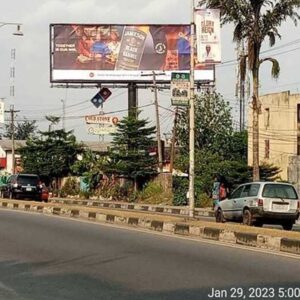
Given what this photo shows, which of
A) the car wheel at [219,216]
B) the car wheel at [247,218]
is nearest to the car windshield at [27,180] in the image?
the car wheel at [219,216]

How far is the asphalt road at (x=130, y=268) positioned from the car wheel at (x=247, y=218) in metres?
4.16

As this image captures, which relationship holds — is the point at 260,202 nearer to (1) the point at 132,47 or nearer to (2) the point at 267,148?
(1) the point at 132,47

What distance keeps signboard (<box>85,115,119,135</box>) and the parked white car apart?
43346 millimetres

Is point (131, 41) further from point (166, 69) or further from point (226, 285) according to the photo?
point (226, 285)

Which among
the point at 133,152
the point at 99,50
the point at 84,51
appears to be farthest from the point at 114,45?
the point at 133,152

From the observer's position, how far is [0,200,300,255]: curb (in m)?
14.3

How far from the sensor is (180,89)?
20.9 metres

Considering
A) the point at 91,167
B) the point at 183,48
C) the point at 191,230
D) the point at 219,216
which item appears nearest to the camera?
the point at 191,230

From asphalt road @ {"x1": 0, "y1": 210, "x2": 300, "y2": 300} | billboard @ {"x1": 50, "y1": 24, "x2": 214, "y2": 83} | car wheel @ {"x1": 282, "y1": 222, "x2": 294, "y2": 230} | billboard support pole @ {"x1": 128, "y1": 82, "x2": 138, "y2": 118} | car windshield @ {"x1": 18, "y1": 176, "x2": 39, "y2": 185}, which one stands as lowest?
asphalt road @ {"x1": 0, "y1": 210, "x2": 300, "y2": 300}

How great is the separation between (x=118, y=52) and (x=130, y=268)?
43.8 metres

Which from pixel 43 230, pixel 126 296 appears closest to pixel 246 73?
pixel 43 230

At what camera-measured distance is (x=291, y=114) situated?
52.8m

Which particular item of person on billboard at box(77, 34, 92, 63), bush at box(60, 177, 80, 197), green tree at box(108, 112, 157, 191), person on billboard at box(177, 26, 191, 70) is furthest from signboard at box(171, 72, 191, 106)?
bush at box(60, 177, 80, 197)

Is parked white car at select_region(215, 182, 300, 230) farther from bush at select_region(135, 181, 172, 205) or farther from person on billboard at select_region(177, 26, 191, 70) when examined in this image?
person on billboard at select_region(177, 26, 191, 70)
